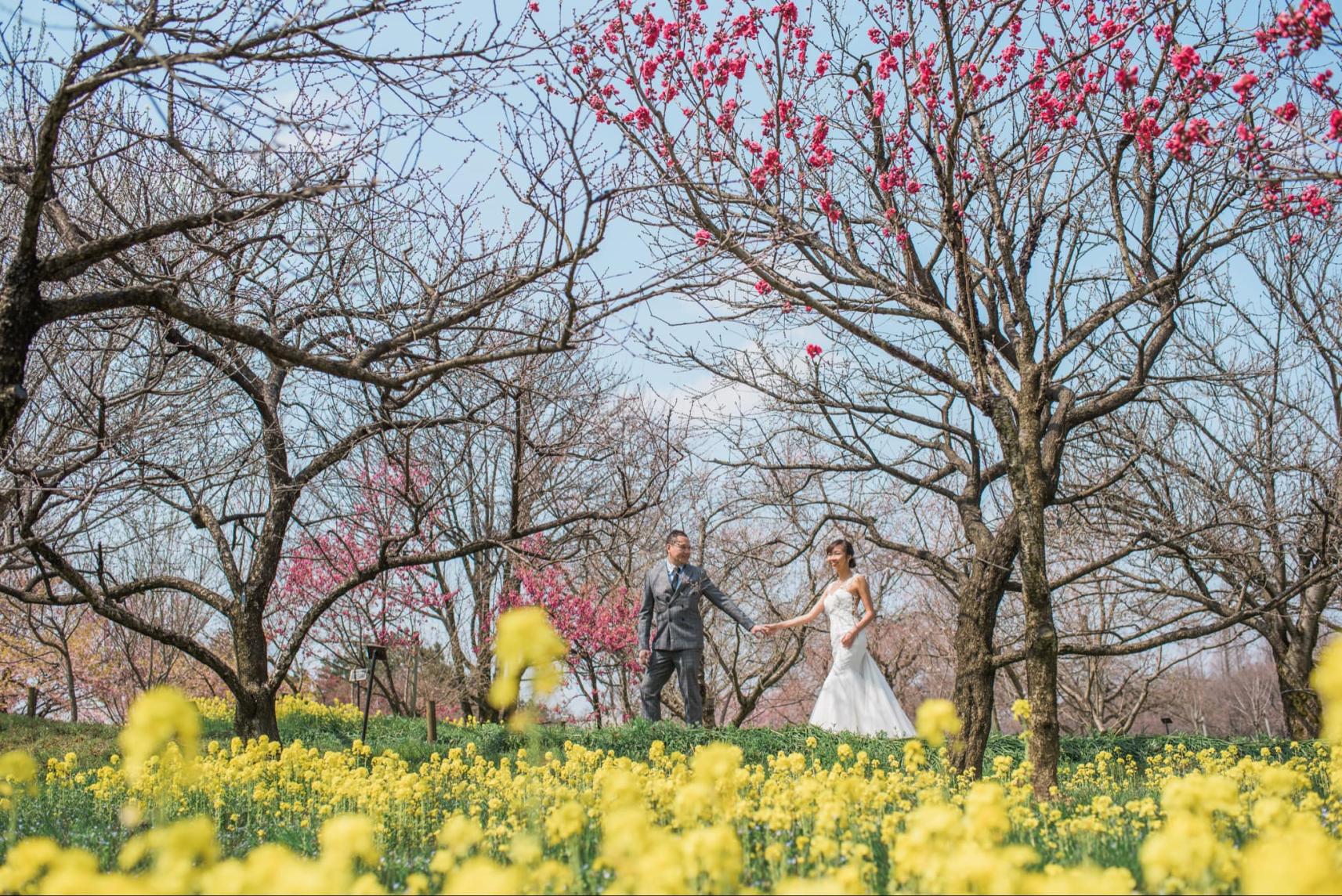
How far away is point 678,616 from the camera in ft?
31.3

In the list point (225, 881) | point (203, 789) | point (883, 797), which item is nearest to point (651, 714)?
point (203, 789)

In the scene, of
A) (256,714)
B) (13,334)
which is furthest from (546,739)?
(13,334)

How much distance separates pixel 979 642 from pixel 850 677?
2173mm

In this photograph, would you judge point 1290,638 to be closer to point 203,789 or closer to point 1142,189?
point 1142,189

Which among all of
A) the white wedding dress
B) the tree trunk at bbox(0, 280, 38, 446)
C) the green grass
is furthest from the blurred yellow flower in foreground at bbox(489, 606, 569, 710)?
the white wedding dress

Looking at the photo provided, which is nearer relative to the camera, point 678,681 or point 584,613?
point 678,681

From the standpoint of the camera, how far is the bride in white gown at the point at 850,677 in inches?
371

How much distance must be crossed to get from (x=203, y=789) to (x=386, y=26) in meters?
4.88

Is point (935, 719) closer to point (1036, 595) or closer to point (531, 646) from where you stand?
point (531, 646)

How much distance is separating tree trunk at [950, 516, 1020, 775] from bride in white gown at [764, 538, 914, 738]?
1507 mm

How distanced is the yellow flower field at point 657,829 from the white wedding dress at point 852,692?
239cm

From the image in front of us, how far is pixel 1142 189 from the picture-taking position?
733 centimetres

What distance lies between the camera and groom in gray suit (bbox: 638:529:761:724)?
9.52 meters

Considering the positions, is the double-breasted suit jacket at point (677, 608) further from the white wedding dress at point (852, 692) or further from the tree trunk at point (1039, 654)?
the tree trunk at point (1039, 654)
